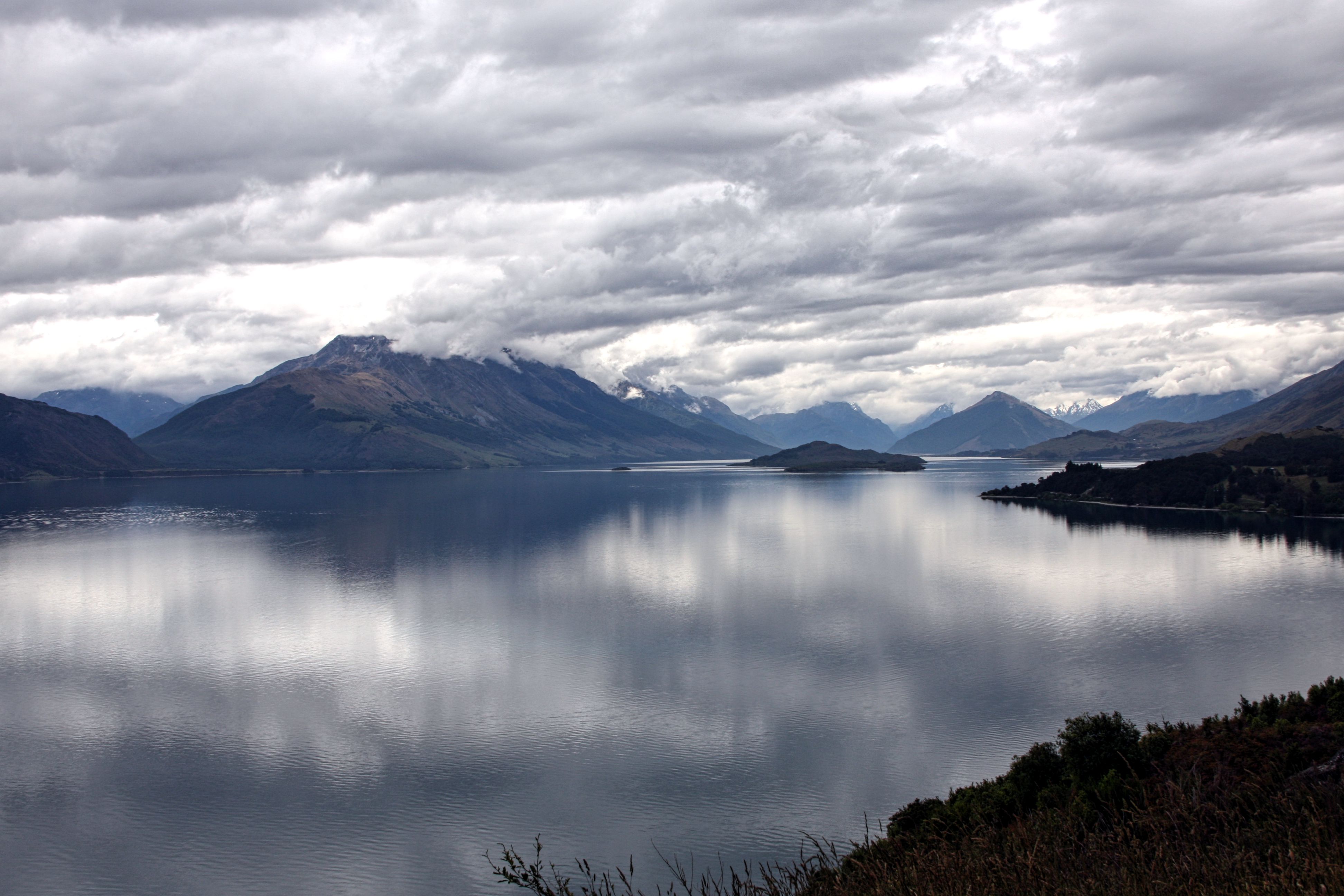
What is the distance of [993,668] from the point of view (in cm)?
5934

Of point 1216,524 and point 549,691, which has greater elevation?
point 549,691

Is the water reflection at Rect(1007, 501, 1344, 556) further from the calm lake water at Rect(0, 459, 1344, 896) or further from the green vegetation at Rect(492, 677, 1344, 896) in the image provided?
the green vegetation at Rect(492, 677, 1344, 896)

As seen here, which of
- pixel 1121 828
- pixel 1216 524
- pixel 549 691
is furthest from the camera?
pixel 1216 524

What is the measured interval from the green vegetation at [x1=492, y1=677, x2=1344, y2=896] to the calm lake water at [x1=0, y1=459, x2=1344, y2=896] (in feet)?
15.8

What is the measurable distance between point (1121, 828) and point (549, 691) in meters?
40.4

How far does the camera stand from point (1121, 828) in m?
19.8

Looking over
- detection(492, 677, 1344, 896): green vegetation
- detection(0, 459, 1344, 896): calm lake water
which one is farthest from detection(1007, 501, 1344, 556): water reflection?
detection(492, 677, 1344, 896): green vegetation

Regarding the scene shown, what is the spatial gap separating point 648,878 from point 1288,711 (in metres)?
30.1

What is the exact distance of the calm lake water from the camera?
121 feet

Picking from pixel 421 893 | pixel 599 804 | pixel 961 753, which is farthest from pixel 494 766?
pixel 961 753

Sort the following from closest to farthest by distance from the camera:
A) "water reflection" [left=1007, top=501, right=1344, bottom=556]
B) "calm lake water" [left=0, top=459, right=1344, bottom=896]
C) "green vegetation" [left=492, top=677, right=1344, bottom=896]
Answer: "green vegetation" [left=492, top=677, right=1344, bottom=896]
"calm lake water" [left=0, top=459, right=1344, bottom=896]
"water reflection" [left=1007, top=501, right=1344, bottom=556]

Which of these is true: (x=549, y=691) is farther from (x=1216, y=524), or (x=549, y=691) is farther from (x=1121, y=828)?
(x=1216, y=524)

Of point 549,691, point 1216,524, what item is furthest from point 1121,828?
point 1216,524

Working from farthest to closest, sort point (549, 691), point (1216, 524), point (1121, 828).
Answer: point (1216, 524)
point (549, 691)
point (1121, 828)
